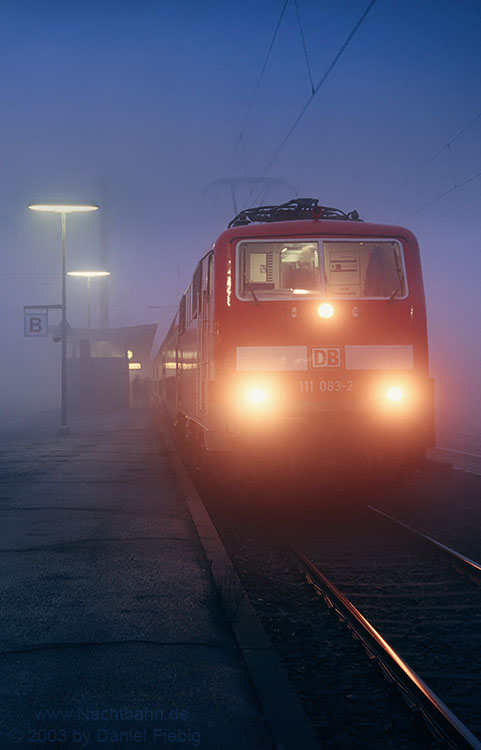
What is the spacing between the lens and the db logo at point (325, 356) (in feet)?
27.6

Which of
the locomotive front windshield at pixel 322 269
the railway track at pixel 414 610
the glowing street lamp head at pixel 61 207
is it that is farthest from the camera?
the glowing street lamp head at pixel 61 207

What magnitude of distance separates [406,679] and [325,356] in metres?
4.97

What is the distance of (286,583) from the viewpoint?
6062 mm

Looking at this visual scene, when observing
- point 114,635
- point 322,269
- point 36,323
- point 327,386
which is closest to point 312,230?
point 322,269

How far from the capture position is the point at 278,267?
8742mm

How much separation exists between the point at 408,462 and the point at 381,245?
2.58 m

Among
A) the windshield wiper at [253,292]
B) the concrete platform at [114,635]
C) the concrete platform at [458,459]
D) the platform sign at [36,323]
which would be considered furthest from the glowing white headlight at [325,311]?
the platform sign at [36,323]

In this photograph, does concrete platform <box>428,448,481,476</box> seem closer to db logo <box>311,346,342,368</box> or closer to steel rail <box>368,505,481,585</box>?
db logo <box>311,346,342,368</box>

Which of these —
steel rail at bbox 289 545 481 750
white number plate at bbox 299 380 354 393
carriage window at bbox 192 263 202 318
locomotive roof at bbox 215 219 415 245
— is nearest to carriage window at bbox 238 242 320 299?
locomotive roof at bbox 215 219 415 245

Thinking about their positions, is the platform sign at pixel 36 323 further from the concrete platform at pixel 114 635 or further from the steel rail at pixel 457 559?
the steel rail at pixel 457 559

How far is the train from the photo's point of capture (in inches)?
326

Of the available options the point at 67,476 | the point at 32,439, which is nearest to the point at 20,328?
the point at 32,439

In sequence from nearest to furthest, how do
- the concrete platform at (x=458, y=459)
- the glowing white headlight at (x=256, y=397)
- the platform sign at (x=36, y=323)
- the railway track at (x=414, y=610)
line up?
the railway track at (x=414, y=610) < the glowing white headlight at (x=256, y=397) < the concrete platform at (x=458, y=459) < the platform sign at (x=36, y=323)

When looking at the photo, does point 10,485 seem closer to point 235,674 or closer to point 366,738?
point 235,674
